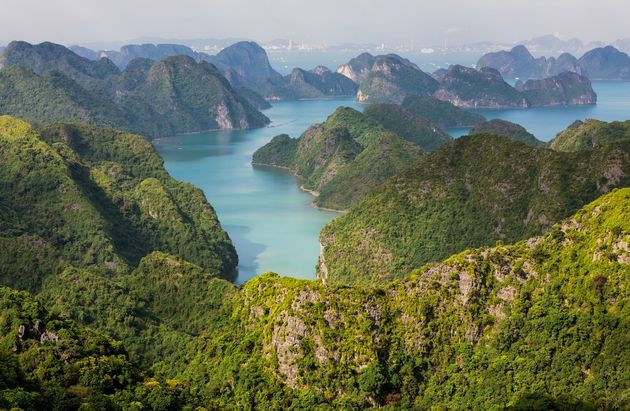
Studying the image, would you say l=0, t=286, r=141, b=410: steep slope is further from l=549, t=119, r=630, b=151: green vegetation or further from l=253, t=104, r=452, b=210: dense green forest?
l=549, t=119, r=630, b=151: green vegetation

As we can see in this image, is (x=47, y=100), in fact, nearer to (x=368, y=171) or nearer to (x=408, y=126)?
(x=408, y=126)

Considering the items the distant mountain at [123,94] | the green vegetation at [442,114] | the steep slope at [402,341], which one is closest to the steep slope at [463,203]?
the steep slope at [402,341]

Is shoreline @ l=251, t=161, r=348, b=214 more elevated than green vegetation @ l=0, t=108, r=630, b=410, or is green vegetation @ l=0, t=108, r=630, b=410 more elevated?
green vegetation @ l=0, t=108, r=630, b=410

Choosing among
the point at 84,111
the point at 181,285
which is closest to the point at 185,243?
the point at 181,285

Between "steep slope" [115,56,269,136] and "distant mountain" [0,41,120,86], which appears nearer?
"steep slope" [115,56,269,136]

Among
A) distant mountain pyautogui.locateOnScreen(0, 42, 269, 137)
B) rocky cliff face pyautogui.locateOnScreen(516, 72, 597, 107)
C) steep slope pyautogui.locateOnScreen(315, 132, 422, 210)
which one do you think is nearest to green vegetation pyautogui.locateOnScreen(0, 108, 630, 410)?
steep slope pyautogui.locateOnScreen(315, 132, 422, 210)

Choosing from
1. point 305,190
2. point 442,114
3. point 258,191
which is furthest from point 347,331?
point 442,114

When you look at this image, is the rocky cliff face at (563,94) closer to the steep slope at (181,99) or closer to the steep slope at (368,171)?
the steep slope at (181,99)

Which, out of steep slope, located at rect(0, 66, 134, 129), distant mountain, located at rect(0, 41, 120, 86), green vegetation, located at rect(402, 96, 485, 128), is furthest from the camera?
distant mountain, located at rect(0, 41, 120, 86)
